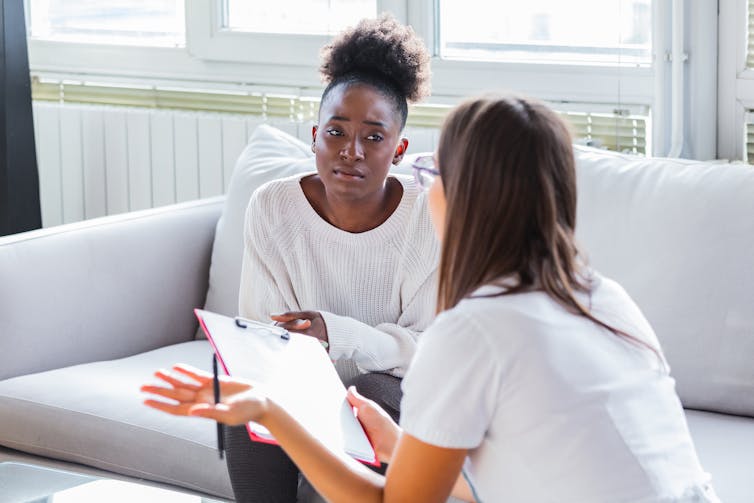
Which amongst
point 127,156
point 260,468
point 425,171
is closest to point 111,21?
point 127,156

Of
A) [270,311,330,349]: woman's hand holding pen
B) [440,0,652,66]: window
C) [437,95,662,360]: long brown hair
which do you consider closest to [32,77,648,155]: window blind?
[440,0,652,66]: window

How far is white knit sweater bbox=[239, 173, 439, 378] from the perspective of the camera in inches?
77.4

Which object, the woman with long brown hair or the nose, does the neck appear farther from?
the woman with long brown hair

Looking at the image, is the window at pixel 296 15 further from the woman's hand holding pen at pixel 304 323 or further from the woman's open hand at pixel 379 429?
the woman's open hand at pixel 379 429

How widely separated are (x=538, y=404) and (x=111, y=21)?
2648 millimetres

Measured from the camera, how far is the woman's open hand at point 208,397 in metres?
1.13

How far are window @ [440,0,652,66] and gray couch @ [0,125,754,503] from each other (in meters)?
0.48

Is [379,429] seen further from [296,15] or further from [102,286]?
[296,15]

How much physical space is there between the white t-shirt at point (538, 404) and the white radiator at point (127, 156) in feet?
6.24

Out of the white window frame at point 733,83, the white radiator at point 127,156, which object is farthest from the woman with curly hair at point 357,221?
the white radiator at point 127,156

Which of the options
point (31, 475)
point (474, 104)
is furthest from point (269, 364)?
point (31, 475)

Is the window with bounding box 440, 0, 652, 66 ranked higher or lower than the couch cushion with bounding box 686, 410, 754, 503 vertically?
higher

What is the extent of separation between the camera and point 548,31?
265 centimetres

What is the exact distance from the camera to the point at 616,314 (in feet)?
3.81
